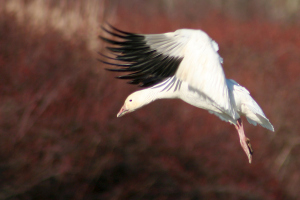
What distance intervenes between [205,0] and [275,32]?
3945 mm

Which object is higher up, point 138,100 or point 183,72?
point 183,72

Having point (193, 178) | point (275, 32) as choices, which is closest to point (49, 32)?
point (193, 178)

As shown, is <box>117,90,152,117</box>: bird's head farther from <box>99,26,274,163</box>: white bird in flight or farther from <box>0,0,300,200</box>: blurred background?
<box>0,0,300,200</box>: blurred background

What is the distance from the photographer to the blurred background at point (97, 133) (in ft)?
35.6

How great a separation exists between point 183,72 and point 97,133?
6748mm

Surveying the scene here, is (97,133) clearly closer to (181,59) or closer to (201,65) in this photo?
(181,59)

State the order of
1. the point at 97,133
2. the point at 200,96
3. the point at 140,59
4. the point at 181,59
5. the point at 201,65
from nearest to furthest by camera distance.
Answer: the point at 201,65 → the point at 181,59 → the point at 200,96 → the point at 140,59 → the point at 97,133

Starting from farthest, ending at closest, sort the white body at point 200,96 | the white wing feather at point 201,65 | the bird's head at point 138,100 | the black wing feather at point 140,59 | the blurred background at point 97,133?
the blurred background at point 97,133, the bird's head at point 138,100, the white body at point 200,96, the black wing feather at point 140,59, the white wing feather at point 201,65

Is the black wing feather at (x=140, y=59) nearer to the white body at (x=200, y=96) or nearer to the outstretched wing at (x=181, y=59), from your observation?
the outstretched wing at (x=181, y=59)

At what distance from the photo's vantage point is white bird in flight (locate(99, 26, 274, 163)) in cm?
501

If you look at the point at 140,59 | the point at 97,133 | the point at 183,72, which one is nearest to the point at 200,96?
the point at 183,72

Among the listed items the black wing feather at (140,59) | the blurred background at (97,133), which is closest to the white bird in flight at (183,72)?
the black wing feather at (140,59)

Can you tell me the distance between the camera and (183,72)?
5066 mm

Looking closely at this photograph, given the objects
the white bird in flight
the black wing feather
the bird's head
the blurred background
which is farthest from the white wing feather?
the blurred background
